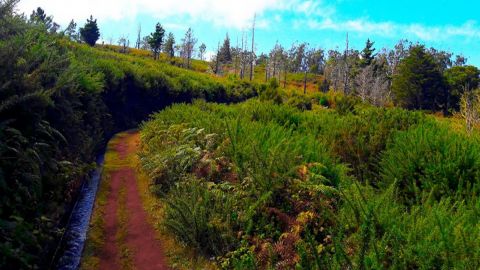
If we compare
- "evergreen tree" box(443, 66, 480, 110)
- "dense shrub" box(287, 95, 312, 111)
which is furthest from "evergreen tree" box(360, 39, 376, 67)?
"dense shrub" box(287, 95, 312, 111)

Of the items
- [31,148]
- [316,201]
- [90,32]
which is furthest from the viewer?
Result: [90,32]

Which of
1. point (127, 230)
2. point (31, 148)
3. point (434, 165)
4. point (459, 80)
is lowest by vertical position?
point (127, 230)

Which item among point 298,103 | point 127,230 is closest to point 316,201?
point 127,230

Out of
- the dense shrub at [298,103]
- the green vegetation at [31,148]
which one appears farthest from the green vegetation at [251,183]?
the dense shrub at [298,103]

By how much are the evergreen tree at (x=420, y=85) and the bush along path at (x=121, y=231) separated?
2130 inches

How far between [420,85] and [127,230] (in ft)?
189

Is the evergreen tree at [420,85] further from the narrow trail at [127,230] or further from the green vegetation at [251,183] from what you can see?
the narrow trail at [127,230]

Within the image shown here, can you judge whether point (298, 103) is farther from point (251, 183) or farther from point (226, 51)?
point (226, 51)

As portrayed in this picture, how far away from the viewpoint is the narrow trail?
7004 millimetres

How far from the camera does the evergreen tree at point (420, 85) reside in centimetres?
5781

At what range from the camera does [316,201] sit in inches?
290

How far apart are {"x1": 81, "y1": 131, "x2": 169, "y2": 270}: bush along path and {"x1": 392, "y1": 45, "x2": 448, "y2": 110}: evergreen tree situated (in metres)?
54.1

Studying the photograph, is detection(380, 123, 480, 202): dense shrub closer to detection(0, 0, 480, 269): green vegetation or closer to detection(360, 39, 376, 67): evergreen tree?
detection(0, 0, 480, 269): green vegetation

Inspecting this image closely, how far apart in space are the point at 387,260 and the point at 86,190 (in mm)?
7531
